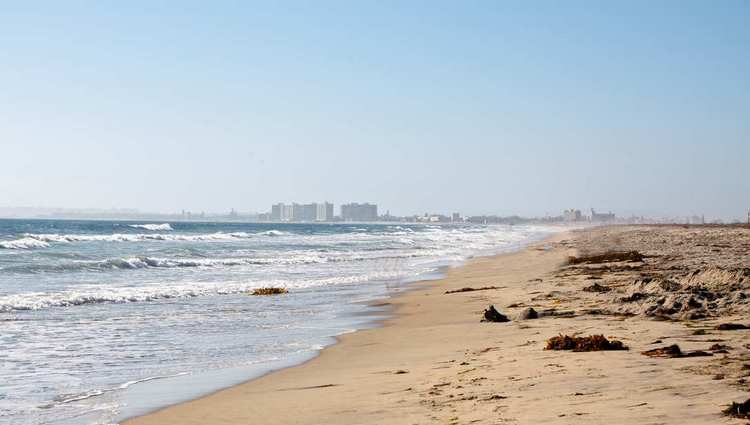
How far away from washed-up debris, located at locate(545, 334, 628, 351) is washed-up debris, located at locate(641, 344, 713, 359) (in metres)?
0.56

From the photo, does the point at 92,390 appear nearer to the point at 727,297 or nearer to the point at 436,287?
the point at 727,297

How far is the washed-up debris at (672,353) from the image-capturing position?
8.64 metres

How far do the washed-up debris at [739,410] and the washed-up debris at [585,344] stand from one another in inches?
144

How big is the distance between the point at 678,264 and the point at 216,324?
17.0m

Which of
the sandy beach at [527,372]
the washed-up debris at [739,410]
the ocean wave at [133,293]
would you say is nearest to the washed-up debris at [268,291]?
the ocean wave at [133,293]

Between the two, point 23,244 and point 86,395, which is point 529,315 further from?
point 23,244

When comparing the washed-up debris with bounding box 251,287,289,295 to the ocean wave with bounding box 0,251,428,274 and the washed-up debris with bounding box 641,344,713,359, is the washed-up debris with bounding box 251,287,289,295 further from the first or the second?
the washed-up debris with bounding box 641,344,713,359

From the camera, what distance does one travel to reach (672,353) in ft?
28.6

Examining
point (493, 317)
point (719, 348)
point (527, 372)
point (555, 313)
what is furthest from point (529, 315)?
point (527, 372)

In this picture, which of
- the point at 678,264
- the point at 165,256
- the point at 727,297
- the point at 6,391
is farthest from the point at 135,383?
the point at 165,256

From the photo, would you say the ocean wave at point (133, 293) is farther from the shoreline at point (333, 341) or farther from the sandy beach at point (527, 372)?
the sandy beach at point (527, 372)

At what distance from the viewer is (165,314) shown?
17.3 metres

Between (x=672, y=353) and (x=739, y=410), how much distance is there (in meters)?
3.05

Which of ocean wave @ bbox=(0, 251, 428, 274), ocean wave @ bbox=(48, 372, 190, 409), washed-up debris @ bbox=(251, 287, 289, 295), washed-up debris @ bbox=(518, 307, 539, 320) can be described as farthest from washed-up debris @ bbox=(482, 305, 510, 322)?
ocean wave @ bbox=(0, 251, 428, 274)
